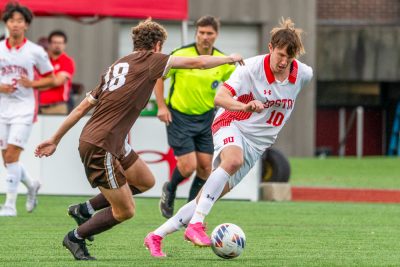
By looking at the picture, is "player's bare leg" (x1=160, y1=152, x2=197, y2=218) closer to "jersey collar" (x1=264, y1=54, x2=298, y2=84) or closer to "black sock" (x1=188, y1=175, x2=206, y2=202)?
"black sock" (x1=188, y1=175, x2=206, y2=202)

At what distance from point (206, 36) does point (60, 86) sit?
5.46m

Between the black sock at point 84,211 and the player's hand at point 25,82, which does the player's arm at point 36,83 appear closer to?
the player's hand at point 25,82

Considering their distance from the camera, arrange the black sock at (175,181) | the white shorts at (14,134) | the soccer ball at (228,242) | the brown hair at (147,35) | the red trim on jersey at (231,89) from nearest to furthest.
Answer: the soccer ball at (228,242)
the brown hair at (147,35)
the red trim on jersey at (231,89)
the white shorts at (14,134)
the black sock at (175,181)

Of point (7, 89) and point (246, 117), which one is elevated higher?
point (246, 117)

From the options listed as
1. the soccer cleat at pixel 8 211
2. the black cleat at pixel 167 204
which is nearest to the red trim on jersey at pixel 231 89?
the black cleat at pixel 167 204

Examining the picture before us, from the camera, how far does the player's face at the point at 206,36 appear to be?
523 inches

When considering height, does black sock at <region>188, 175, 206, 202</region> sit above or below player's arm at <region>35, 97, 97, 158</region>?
below

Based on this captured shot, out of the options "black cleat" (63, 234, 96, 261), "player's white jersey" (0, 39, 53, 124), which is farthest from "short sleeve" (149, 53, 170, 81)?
"player's white jersey" (0, 39, 53, 124)

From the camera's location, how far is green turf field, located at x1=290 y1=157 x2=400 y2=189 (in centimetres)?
2116

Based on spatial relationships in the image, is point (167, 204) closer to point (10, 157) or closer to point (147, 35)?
point (10, 157)

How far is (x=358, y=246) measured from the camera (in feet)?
34.6

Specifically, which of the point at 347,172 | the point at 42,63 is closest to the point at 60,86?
the point at 42,63

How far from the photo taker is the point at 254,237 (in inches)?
448

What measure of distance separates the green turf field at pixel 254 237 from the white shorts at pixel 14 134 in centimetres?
79
